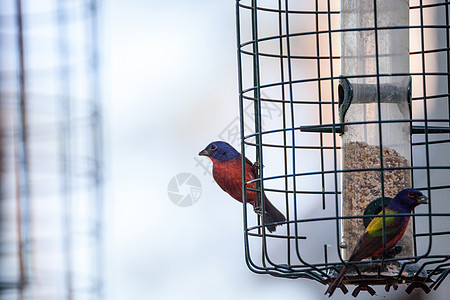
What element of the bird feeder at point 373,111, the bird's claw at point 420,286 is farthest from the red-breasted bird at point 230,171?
the bird's claw at point 420,286

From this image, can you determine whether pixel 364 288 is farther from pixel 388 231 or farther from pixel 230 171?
pixel 230 171

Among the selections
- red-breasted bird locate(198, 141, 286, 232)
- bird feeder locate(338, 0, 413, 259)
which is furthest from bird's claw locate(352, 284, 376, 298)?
red-breasted bird locate(198, 141, 286, 232)

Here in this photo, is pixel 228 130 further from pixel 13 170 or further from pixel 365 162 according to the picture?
pixel 13 170

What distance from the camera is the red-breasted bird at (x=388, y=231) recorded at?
3.83 m

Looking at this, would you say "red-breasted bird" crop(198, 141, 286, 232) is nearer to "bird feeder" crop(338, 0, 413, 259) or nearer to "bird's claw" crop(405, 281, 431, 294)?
"bird feeder" crop(338, 0, 413, 259)

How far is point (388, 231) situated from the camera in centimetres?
386

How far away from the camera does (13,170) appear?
282 cm

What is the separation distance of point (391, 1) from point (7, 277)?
239 cm

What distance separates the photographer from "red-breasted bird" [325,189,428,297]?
3826mm

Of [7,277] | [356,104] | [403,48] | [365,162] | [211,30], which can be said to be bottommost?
[7,277]

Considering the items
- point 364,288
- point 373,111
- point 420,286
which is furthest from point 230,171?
point 420,286

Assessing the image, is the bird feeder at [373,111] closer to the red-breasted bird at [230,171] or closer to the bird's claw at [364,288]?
the bird's claw at [364,288]

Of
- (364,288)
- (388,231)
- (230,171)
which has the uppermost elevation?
(230,171)

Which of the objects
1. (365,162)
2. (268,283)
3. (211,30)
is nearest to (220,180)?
(365,162)
